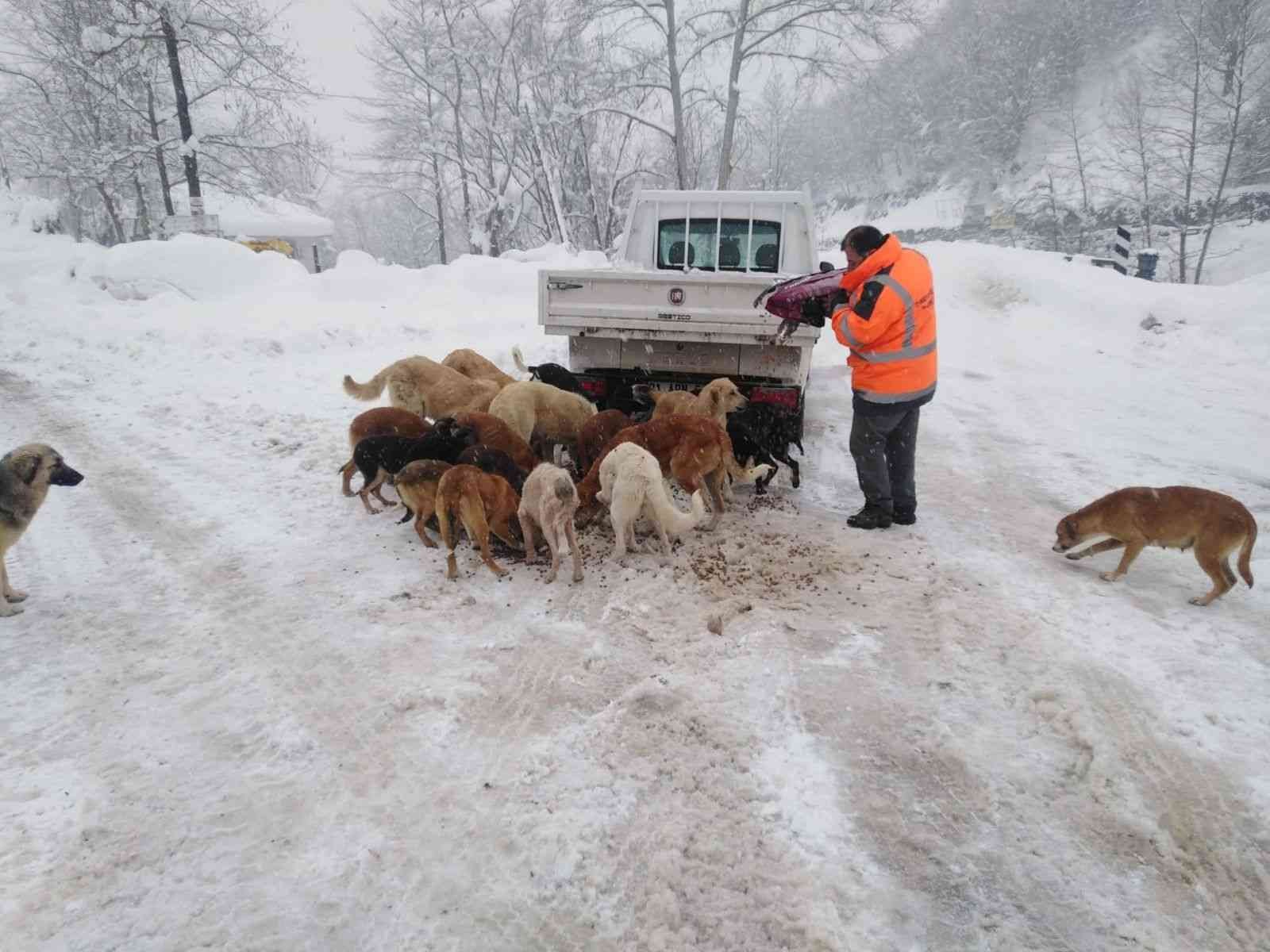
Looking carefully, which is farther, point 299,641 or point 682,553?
point 682,553

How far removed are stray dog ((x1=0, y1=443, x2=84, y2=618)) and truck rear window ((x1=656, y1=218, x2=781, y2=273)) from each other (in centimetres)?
672

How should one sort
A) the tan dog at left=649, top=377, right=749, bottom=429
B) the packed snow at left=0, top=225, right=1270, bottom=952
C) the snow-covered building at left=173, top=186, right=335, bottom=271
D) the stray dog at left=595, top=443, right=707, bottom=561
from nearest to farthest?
the packed snow at left=0, top=225, right=1270, bottom=952 < the stray dog at left=595, top=443, right=707, bottom=561 < the tan dog at left=649, top=377, right=749, bottom=429 < the snow-covered building at left=173, top=186, right=335, bottom=271

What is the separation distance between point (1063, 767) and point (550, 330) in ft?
16.9

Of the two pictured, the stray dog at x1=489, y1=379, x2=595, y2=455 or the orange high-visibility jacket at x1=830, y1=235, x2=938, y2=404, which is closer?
the orange high-visibility jacket at x1=830, y1=235, x2=938, y2=404

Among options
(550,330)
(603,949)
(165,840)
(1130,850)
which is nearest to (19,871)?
(165,840)

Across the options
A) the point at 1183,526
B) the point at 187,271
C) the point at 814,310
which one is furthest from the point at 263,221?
the point at 1183,526

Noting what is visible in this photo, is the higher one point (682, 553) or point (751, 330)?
point (751, 330)

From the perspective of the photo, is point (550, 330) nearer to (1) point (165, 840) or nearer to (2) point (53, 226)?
(1) point (165, 840)

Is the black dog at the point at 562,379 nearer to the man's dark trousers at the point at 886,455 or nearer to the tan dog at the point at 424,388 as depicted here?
the tan dog at the point at 424,388

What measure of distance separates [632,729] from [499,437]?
118 inches

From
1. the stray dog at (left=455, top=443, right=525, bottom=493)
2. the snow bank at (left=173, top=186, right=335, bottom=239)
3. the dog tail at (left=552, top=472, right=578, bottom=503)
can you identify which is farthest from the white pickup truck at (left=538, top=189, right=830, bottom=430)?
the snow bank at (left=173, top=186, right=335, bottom=239)

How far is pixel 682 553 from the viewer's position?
4.96m

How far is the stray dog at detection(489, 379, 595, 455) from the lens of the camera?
19.7ft

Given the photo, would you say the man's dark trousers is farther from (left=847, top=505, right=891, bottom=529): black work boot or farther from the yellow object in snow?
the yellow object in snow
